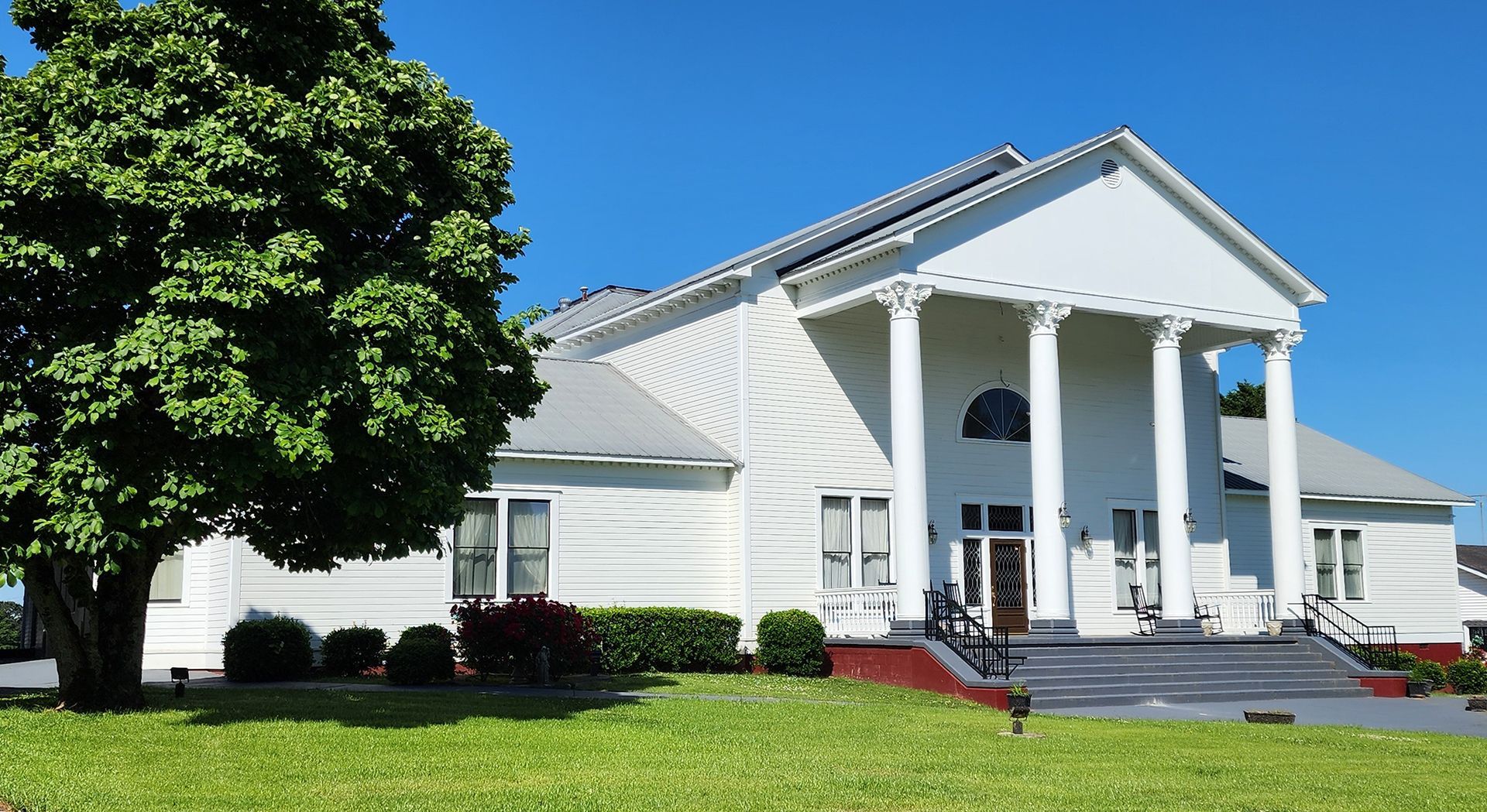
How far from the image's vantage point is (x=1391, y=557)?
3506 cm

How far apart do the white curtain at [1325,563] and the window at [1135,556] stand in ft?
19.0

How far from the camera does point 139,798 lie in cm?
1030

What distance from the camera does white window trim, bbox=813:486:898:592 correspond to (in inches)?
1035

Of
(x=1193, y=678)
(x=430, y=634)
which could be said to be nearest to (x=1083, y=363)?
(x=1193, y=678)

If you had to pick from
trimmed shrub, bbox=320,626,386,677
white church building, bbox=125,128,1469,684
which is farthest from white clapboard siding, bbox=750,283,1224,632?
trimmed shrub, bbox=320,626,386,677

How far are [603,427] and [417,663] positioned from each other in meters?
6.68

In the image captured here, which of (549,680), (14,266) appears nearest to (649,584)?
(549,680)

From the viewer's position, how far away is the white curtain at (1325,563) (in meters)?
33.7

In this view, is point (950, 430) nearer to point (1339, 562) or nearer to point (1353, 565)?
point (1339, 562)

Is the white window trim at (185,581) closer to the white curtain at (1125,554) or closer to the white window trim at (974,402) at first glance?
the white window trim at (974,402)

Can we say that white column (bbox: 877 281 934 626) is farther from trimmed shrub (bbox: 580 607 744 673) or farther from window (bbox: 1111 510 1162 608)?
window (bbox: 1111 510 1162 608)

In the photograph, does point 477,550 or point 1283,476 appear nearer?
point 477,550

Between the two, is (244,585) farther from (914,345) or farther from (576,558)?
(914,345)

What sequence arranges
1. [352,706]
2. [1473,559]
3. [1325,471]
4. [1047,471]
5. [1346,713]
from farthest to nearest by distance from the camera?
1. [1473,559]
2. [1325,471]
3. [1047,471]
4. [1346,713]
5. [352,706]
